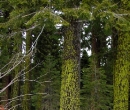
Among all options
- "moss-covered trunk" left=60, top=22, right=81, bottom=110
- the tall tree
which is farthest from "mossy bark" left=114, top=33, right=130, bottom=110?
"moss-covered trunk" left=60, top=22, right=81, bottom=110

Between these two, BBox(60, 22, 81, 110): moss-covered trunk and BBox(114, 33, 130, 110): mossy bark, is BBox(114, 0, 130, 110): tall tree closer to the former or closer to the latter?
BBox(114, 33, 130, 110): mossy bark

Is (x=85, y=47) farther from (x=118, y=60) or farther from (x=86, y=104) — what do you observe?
(x=118, y=60)

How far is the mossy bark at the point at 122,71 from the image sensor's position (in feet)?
22.6

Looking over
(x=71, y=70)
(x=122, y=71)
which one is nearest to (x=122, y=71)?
(x=122, y=71)

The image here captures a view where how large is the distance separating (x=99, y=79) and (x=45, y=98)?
361cm

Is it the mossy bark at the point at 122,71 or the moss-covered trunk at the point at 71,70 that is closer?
the moss-covered trunk at the point at 71,70

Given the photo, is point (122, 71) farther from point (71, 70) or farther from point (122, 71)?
point (71, 70)

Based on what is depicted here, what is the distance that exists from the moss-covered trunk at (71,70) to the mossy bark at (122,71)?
1.24 metres

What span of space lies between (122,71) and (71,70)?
149cm

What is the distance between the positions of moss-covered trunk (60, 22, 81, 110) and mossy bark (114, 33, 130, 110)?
4.07 feet

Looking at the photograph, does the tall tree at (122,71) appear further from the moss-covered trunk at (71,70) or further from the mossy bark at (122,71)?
the moss-covered trunk at (71,70)

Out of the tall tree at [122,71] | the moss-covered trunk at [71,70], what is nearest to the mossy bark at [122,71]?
the tall tree at [122,71]

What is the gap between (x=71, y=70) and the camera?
6211 mm

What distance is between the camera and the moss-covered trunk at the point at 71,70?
20.4 feet
